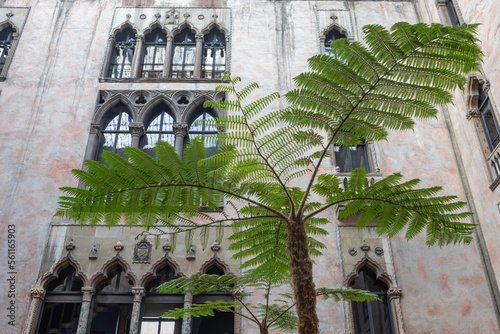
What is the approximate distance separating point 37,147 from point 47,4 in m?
5.42

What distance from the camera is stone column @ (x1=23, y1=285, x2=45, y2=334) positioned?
9.13 meters

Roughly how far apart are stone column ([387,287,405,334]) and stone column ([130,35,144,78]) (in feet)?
28.0

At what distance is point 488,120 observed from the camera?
10.5 metres

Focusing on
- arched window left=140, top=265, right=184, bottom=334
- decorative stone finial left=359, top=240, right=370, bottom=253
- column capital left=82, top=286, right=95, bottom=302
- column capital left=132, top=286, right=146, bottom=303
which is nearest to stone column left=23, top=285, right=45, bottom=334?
column capital left=82, top=286, right=95, bottom=302

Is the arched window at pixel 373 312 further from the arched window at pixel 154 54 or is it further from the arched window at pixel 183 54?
the arched window at pixel 154 54

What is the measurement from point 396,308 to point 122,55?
32.4 ft

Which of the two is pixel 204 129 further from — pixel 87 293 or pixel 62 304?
pixel 62 304

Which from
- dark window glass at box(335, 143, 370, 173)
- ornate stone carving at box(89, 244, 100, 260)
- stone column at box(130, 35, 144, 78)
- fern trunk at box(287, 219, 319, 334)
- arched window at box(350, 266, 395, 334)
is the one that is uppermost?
stone column at box(130, 35, 144, 78)

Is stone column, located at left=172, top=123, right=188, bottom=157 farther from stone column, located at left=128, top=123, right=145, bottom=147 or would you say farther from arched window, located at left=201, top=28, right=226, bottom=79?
arched window, located at left=201, top=28, right=226, bottom=79

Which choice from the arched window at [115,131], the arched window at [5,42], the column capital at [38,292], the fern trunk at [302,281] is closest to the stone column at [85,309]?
the column capital at [38,292]

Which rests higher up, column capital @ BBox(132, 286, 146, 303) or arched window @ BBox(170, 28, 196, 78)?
arched window @ BBox(170, 28, 196, 78)

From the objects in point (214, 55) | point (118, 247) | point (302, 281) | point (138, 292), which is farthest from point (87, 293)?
point (214, 55)

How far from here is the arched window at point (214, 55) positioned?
13.8m

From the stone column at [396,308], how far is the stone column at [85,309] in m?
5.78
